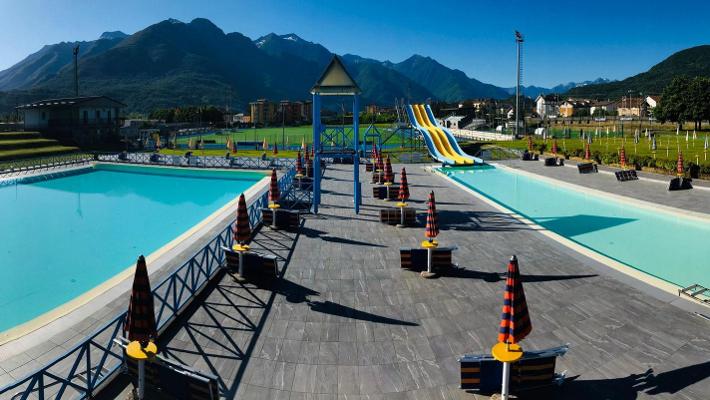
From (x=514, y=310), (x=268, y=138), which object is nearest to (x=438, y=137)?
(x=514, y=310)

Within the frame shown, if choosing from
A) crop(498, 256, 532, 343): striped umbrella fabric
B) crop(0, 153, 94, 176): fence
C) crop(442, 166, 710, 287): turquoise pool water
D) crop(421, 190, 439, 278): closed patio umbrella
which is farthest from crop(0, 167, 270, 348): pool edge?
crop(0, 153, 94, 176): fence

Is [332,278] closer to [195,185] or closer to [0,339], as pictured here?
[0,339]

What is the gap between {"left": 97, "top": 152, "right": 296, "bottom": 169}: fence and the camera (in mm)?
38250

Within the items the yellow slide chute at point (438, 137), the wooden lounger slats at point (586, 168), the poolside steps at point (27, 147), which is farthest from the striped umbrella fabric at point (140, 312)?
the poolside steps at point (27, 147)

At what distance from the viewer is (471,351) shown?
832cm

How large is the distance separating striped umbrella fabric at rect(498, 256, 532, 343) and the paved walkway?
1342mm

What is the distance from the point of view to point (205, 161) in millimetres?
40281

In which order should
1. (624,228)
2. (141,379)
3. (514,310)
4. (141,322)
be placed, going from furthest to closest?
1. (624,228)
2. (141,379)
3. (141,322)
4. (514,310)

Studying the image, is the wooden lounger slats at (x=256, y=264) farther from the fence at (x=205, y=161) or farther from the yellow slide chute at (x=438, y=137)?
the yellow slide chute at (x=438, y=137)

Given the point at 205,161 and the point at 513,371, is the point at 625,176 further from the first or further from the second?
the point at 205,161

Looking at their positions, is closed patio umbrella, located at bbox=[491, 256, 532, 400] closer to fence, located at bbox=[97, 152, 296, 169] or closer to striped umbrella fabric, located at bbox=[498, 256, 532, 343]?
striped umbrella fabric, located at bbox=[498, 256, 532, 343]

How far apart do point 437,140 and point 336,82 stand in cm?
2413

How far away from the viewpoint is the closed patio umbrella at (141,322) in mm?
6801

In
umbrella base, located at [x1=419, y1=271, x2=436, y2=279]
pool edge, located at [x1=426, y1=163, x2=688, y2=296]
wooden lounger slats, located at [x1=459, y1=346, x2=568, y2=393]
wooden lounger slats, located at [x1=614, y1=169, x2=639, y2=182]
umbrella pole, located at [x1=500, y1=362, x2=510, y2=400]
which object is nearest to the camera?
umbrella pole, located at [x1=500, y1=362, x2=510, y2=400]
